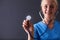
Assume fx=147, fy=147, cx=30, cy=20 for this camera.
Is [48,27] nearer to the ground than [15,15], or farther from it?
nearer to the ground

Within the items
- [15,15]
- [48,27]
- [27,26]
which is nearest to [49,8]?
[48,27]

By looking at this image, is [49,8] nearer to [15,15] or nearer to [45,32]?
[45,32]

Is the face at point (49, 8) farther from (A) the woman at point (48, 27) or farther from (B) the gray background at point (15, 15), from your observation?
(B) the gray background at point (15, 15)

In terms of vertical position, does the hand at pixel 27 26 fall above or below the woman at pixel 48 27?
below

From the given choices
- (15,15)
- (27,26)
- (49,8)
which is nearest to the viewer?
(27,26)

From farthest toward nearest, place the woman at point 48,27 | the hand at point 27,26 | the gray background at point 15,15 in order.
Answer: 1. the gray background at point 15,15
2. the woman at point 48,27
3. the hand at point 27,26

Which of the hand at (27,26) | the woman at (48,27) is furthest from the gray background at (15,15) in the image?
the hand at (27,26)

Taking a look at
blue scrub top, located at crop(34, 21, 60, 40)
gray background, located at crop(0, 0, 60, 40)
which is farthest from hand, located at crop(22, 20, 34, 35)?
gray background, located at crop(0, 0, 60, 40)

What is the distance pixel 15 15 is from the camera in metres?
1.05

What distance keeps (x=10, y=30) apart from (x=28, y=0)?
0.82 feet

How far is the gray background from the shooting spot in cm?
103

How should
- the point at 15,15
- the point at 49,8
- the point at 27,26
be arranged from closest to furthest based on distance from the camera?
the point at 27,26 → the point at 49,8 → the point at 15,15

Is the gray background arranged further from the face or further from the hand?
the hand

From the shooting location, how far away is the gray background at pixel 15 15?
1.03 m
